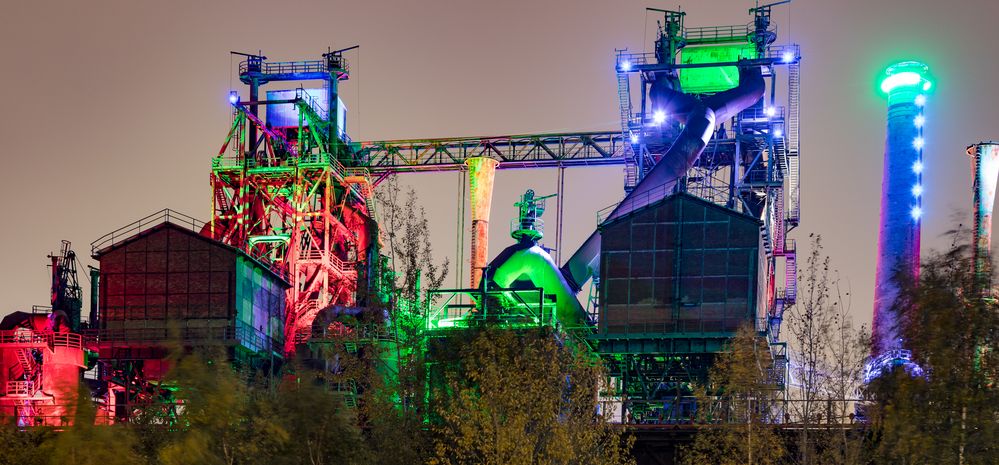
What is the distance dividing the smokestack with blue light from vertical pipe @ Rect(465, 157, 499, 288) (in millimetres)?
21716

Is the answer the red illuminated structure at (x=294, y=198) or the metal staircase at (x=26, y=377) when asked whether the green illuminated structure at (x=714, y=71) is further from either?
the metal staircase at (x=26, y=377)

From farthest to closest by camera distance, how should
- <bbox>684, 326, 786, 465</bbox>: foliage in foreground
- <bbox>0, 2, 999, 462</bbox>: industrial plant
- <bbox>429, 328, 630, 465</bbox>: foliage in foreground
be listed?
<bbox>0, 2, 999, 462</bbox>: industrial plant < <bbox>684, 326, 786, 465</bbox>: foliage in foreground < <bbox>429, 328, 630, 465</bbox>: foliage in foreground

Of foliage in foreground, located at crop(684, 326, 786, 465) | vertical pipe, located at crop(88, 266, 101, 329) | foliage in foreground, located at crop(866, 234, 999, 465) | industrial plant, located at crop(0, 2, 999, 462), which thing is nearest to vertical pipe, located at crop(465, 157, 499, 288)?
industrial plant, located at crop(0, 2, 999, 462)

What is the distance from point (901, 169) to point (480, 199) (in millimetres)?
23542

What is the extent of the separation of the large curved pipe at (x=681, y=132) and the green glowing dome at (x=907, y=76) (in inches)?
314

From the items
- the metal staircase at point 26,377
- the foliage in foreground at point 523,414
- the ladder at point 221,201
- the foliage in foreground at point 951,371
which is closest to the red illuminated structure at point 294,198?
the ladder at point 221,201

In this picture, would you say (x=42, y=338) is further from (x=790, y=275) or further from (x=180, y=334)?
(x=790, y=275)

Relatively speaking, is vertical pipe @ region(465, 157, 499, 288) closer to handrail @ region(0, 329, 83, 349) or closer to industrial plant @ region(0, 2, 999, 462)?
industrial plant @ region(0, 2, 999, 462)

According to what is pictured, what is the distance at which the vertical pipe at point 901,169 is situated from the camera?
269 ft

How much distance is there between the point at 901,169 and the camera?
274 ft

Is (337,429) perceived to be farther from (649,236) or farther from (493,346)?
(649,236)

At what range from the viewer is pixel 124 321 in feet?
242

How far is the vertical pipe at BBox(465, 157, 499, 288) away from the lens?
8731 cm

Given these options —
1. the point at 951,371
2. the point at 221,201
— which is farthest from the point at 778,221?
the point at 951,371
